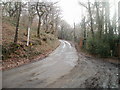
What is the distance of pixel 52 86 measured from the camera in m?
5.29

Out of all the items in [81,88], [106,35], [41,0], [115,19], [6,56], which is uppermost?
[41,0]

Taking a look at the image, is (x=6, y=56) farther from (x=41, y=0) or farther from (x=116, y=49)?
(x=41, y=0)

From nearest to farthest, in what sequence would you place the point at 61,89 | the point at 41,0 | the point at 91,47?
the point at 61,89
the point at 91,47
the point at 41,0

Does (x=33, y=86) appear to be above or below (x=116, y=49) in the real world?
below

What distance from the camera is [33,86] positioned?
5305 millimetres

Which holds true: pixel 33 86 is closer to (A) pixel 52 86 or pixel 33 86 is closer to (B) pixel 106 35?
(A) pixel 52 86

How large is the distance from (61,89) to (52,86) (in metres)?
0.53

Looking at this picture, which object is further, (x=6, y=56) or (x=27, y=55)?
(x=27, y=55)

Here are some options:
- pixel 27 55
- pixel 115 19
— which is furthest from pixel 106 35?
pixel 27 55

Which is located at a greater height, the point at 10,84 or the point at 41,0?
the point at 41,0

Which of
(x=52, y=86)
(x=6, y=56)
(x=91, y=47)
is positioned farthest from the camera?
(x=91, y=47)

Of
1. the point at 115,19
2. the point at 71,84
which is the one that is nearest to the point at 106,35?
the point at 115,19

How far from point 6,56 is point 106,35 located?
36.9ft

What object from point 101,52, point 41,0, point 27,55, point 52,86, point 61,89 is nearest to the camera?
point 61,89
